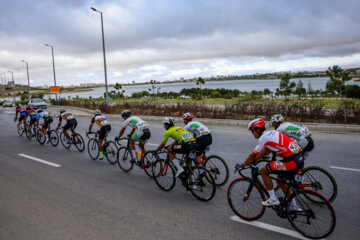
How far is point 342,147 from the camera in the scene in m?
8.84

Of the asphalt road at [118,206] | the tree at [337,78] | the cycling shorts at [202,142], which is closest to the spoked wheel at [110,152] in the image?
the asphalt road at [118,206]

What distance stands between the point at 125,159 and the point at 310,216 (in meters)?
5.05

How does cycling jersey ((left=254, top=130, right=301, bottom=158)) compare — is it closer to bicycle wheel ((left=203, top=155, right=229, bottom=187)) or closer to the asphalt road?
the asphalt road

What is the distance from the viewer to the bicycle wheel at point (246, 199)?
4.29 m

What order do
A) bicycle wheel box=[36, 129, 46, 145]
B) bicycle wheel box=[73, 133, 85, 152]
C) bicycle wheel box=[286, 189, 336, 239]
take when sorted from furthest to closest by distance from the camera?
1. bicycle wheel box=[36, 129, 46, 145]
2. bicycle wheel box=[73, 133, 85, 152]
3. bicycle wheel box=[286, 189, 336, 239]

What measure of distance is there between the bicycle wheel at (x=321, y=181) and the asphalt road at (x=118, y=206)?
0.20 metres

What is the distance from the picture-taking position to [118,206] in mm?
5082

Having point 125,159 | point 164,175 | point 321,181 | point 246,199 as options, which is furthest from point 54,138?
point 321,181

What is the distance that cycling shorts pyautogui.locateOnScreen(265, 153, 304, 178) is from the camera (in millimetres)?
3951

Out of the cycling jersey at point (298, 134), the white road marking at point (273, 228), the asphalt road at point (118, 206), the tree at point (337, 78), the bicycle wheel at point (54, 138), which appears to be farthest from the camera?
the tree at point (337, 78)

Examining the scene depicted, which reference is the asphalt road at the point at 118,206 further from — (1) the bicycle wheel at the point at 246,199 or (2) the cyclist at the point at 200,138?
(2) the cyclist at the point at 200,138

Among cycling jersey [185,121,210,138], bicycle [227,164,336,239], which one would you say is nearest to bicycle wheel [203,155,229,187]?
cycling jersey [185,121,210,138]

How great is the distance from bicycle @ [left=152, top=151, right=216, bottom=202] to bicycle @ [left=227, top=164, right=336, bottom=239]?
0.63 metres

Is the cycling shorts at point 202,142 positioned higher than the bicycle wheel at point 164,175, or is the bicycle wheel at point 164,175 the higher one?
the cycling shorts at point 202,142
